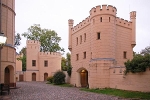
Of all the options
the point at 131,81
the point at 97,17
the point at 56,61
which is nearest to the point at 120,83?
the point at 131,81

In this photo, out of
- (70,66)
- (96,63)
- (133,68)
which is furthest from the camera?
(70,66)

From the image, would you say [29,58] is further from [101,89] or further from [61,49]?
[101,89]

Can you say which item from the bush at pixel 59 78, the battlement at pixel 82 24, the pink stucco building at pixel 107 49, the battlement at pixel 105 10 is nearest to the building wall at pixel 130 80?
the pink stucco building at pixel 107 49

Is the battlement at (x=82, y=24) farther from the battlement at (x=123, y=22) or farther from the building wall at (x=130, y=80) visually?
the building wall at (x=130, y=80)

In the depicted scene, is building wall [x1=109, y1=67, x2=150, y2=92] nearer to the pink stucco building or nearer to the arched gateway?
the pink stucco building

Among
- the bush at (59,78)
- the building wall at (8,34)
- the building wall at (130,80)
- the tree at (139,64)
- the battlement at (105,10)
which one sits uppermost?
the battlement at (105,10)

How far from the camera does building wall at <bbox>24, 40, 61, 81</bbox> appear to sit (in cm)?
4050

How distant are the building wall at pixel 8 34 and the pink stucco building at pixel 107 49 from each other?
8154 millimetres

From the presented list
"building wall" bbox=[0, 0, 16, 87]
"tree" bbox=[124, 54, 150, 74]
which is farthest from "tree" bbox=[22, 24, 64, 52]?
"tree" bbox=[124, 54, 150, 74]

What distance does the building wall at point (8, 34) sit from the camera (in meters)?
19.0

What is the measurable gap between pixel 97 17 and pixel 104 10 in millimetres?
1016

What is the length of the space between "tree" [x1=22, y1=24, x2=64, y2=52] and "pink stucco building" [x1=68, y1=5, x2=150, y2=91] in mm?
23315

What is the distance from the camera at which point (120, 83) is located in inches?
690

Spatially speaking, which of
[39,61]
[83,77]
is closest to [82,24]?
[83,77]
